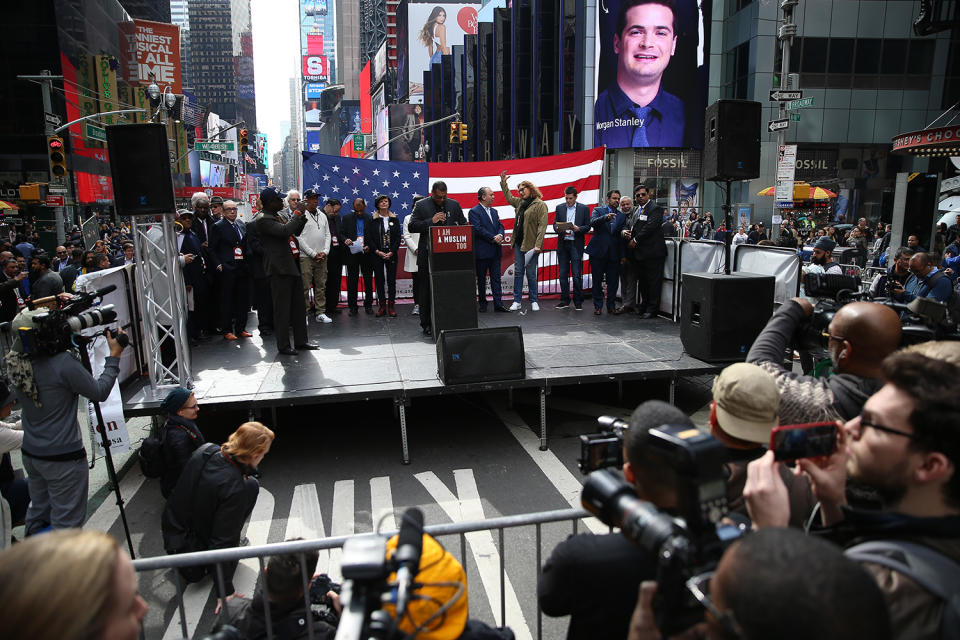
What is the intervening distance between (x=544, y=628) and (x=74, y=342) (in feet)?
11.8

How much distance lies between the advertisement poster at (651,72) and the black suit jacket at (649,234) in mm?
27004

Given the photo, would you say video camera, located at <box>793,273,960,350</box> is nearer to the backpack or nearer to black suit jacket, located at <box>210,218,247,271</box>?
the backpack

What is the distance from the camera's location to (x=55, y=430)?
4359 millimetres

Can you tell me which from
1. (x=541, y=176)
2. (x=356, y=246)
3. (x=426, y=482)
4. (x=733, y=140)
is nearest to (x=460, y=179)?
(x=541, y=176)

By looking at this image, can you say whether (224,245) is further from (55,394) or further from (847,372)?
(847,372)

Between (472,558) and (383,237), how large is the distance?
663 centimetres

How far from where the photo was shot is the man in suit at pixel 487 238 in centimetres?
1018

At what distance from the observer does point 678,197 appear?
37344mm

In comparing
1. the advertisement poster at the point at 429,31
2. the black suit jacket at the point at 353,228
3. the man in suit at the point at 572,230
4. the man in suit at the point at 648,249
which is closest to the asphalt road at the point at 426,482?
the man in suit at the point at 648,249

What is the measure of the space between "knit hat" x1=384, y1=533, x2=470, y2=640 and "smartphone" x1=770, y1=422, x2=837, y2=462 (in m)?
0.98

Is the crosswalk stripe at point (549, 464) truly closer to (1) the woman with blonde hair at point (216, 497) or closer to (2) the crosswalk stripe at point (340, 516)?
(2) the crosswalk stripe at point (340, 516)

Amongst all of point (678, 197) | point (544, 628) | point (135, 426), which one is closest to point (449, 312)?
point (135, 426)

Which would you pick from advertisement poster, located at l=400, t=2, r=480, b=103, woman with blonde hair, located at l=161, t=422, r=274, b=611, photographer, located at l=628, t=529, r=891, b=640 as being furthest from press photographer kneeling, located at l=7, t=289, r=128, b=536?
advertisement poster, located at l=400, t=2, r=480, b=103

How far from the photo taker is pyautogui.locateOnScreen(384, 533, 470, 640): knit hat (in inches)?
68.1
